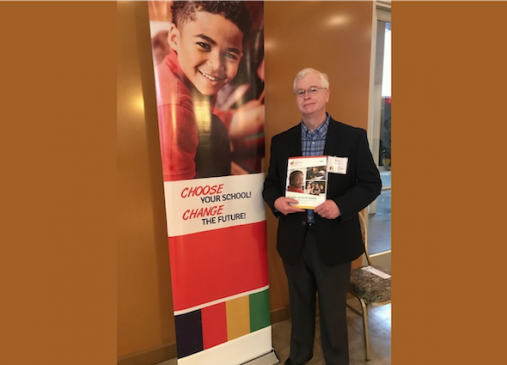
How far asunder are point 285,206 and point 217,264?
0.57 m

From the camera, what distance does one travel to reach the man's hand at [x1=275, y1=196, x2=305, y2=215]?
1.58m

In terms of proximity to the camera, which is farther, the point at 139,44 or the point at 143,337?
the point at 143,337

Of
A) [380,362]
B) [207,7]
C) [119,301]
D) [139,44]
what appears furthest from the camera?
[380,362]

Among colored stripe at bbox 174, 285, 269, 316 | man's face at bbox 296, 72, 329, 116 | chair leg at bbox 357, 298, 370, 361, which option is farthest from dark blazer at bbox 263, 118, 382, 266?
chair leg at bbox 357, 298, 370, 361

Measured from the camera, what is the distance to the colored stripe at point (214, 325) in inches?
69.1

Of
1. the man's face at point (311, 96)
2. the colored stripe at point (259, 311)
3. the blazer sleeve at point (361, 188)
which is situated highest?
the man's face at point (311, 96)

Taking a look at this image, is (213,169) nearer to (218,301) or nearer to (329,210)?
(329,210)

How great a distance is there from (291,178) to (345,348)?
1.06 metres

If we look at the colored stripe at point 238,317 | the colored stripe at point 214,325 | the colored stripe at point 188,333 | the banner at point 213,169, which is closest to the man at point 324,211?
the banner at point 213,169

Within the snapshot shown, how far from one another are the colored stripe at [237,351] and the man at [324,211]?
0.43 m

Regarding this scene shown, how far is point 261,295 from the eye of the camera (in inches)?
77.0

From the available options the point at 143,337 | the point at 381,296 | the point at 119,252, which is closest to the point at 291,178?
the point at 381,296

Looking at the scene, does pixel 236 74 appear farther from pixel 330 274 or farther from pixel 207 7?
pixel 330 274

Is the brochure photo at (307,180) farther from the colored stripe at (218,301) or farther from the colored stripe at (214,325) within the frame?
the colored stripe at (214,325)
